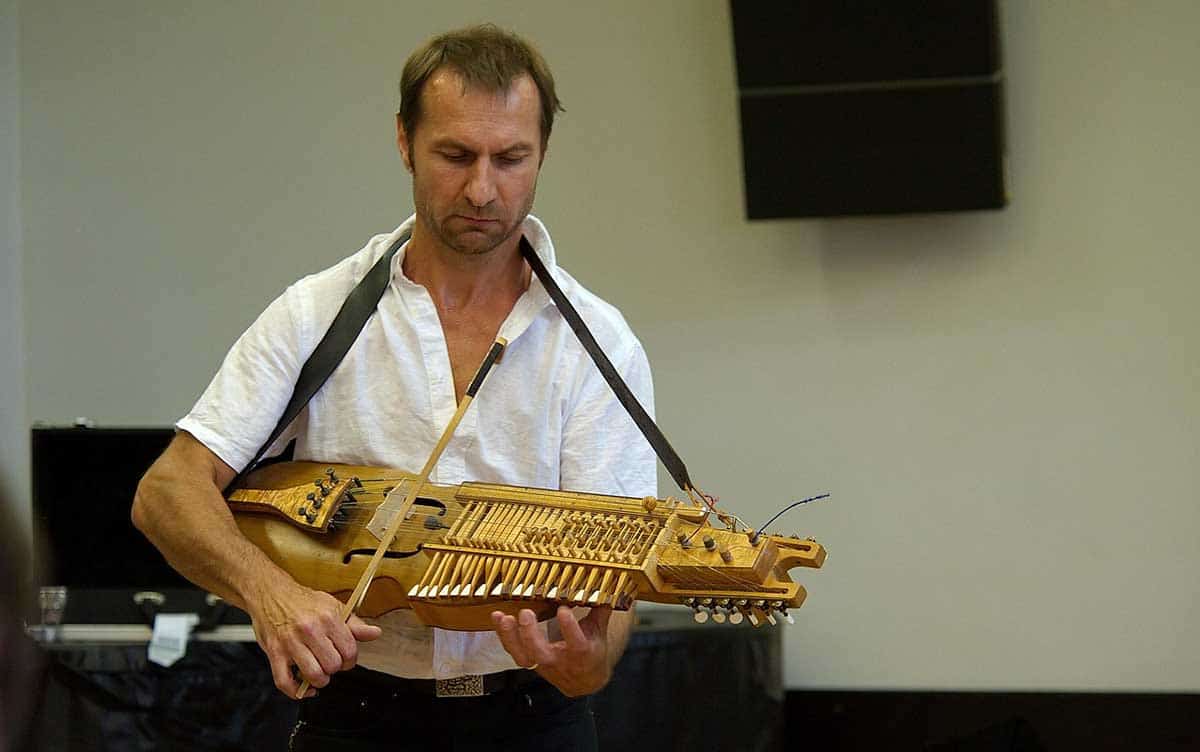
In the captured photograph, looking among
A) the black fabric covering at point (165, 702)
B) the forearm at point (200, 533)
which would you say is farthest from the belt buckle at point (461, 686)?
the black fabric covering at point (165, 702)

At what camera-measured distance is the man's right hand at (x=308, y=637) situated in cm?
184

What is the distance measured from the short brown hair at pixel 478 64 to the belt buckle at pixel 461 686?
2.48ft

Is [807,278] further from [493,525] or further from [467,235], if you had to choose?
[493,525]

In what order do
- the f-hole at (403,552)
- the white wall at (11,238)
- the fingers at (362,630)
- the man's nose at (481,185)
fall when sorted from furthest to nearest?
the white wall at (11,238)
the man's nose at (481,185)
the f-hole at (403,552)
the fingers at (362,630)

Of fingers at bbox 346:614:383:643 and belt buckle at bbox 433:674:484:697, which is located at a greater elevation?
fingers at bbox 346:614:383:643

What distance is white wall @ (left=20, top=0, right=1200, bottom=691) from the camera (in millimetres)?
4301

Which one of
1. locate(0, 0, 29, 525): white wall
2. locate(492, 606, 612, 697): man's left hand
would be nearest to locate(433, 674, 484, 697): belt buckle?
locate(492, 606, 612, 697): man's left hand

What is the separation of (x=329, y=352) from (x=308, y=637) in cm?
45

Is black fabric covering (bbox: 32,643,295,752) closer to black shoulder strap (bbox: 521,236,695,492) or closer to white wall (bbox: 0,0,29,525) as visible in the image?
white wall (bbox: 0,0,29,525)

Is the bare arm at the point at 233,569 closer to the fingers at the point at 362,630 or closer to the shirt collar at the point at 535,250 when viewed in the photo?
the fingers at the point at 362,630

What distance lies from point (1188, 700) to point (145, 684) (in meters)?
2.83

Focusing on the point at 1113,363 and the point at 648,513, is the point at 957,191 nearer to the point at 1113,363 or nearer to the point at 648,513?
the point at 1113,363

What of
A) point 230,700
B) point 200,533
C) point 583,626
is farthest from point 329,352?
point 230,700

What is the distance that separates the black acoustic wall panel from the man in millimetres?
2080
